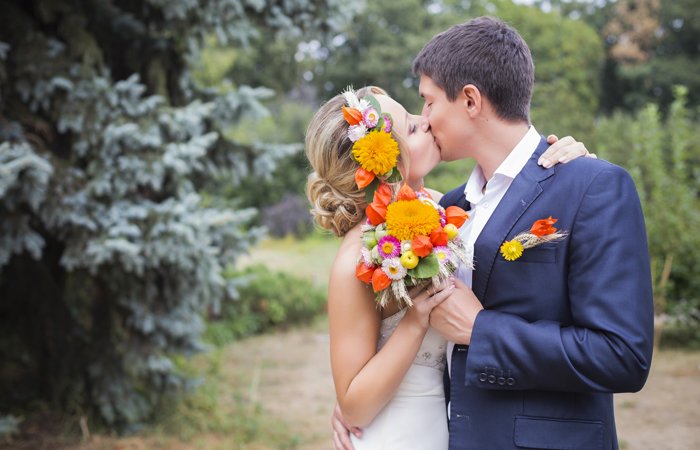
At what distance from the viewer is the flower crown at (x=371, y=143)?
7.57 ft

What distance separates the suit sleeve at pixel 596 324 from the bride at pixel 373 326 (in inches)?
9.2

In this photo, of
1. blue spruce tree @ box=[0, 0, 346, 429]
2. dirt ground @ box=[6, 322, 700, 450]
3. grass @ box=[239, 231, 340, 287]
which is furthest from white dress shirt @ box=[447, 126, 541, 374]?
grass @ box=[239, 231, 340, 287]

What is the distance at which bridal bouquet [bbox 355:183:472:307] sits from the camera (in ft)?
6.86

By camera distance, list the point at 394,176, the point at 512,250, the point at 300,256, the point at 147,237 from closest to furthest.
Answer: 1. the point at 512,250
2. the point at 394,176
3. the point at 147,237
4. the point at 300,256

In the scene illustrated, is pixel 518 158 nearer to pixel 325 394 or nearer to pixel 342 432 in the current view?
pixel 342 432

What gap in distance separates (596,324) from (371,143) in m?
0.92

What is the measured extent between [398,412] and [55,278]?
14.5ft

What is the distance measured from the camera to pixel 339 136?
8.02ft

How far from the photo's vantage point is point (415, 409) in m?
2.51

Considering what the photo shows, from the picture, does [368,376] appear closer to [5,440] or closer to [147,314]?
[147,314]

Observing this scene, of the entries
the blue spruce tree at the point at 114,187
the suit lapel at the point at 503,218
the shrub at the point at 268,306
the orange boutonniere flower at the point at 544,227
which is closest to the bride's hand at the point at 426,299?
the suit lapel at the point at 503,218

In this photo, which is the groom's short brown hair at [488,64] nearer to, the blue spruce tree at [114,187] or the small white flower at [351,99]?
the small white flower at [351,99]

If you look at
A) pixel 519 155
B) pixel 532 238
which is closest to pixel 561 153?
pixel 519 155

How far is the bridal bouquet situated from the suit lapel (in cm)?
8
